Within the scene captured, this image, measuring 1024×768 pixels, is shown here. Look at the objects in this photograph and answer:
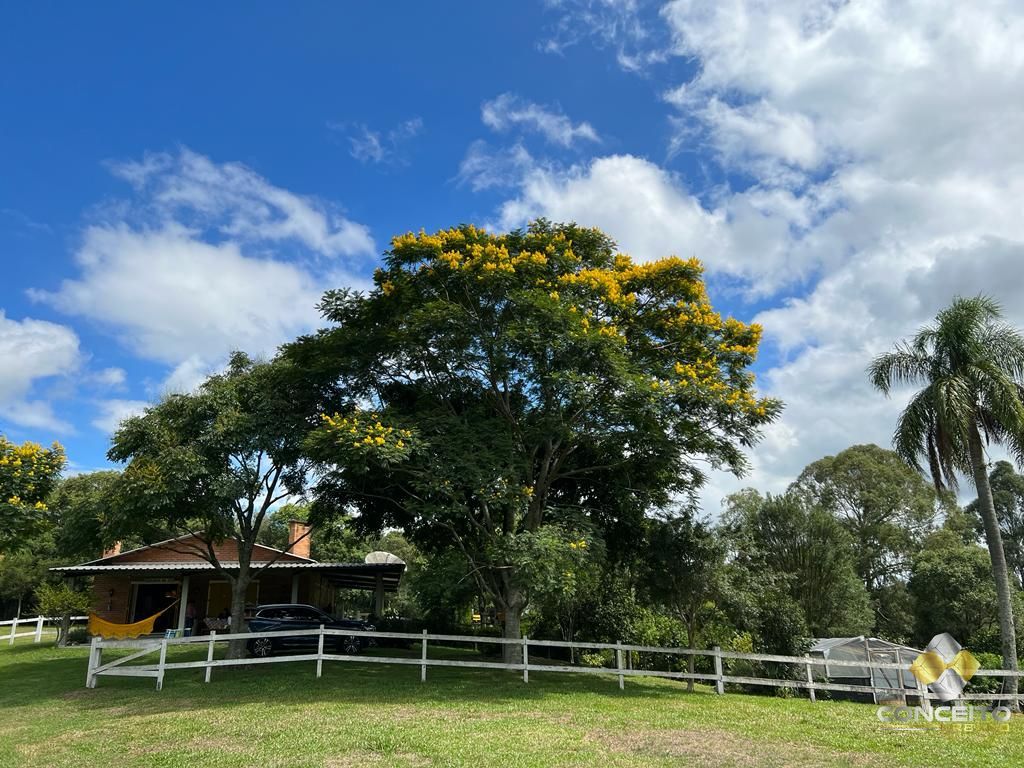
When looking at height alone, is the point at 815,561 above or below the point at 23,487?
below

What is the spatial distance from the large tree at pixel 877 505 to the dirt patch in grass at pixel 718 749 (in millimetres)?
37046

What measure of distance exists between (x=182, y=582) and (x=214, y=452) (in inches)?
572

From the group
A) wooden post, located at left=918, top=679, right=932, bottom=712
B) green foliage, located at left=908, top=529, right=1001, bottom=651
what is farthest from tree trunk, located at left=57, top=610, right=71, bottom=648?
green foliage, located at left=908, top=529, right=1001, bottom=651

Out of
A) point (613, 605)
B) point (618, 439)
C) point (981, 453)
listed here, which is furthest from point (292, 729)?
point (981, 453)

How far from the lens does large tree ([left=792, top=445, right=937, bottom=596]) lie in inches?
1677

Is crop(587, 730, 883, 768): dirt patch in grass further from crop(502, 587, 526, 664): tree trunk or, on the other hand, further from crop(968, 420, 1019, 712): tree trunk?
crop(968, 420, 1019, 712): tree trunk

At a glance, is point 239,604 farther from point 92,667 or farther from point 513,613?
point 513,613

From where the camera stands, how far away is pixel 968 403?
16.6m

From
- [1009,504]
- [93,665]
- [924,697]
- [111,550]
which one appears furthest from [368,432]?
[1009,504]

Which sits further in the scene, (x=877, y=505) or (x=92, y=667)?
(x=877, y=505)

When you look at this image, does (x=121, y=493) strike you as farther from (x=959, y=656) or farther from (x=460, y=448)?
(x=959, y=656)

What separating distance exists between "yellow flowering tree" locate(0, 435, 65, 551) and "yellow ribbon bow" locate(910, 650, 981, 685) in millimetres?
16314

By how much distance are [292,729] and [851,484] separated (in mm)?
Answer: 42969

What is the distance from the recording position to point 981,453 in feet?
56.3
